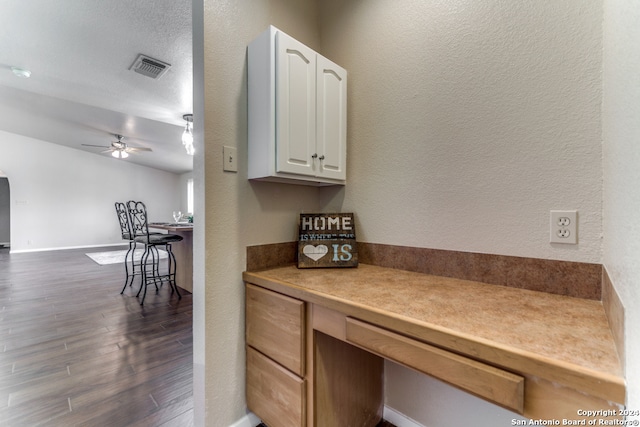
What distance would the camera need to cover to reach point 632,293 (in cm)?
50

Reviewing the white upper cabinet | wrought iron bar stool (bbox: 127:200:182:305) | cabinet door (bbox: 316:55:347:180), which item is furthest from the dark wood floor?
cabinet door (bbox: 316:55:347:180)

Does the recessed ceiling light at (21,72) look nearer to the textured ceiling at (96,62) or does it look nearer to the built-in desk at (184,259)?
the textured ceiling at (96,62)

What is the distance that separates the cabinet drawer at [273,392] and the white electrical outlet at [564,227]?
1.11 meters

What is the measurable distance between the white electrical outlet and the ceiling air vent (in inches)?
121

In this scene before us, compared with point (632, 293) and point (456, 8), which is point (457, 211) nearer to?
point (632, 293)

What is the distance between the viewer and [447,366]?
69 cm

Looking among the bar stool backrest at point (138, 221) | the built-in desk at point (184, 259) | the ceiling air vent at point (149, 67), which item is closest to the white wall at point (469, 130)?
the ceiling air vent at point (149, 67)

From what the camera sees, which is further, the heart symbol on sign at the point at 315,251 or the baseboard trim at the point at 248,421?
the heart symbol on sign at the point at 315,251

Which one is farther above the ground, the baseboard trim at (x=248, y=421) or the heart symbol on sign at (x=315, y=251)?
the heart symbol on sign at (x=315, y=251)

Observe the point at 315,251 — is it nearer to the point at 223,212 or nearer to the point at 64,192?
the point at 223,212

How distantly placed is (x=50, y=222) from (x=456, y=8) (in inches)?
387

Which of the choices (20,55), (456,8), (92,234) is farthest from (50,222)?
(456,8)

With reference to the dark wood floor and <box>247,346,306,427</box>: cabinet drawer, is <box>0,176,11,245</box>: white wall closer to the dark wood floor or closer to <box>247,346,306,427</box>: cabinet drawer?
the dark wood floor

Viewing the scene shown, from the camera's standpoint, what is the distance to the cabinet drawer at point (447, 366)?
0.61 metres
